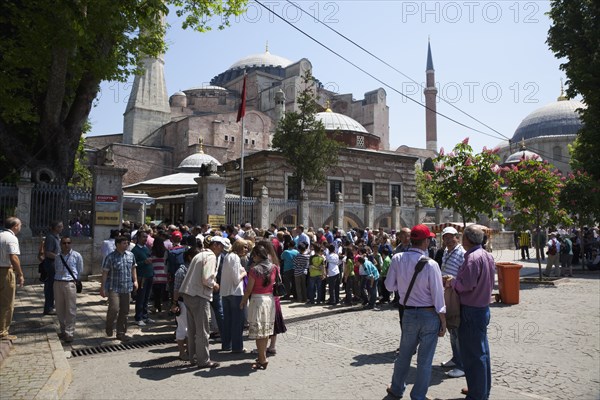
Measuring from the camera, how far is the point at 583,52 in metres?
18.5

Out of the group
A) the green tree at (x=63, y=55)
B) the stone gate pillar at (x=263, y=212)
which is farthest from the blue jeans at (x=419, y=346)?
the stone gate pillar at (x=263, y=212)

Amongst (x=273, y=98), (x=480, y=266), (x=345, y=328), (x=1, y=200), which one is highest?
(x=273, y=98)

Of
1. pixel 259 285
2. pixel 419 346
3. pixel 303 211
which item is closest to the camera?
pixel 419 346

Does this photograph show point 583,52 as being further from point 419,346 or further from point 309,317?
point 419,346

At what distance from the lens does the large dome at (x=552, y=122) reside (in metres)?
61.5

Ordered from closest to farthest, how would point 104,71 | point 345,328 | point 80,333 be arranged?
point 80,333 < point 345,328 < point 104,71

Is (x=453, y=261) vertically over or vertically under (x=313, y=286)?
over

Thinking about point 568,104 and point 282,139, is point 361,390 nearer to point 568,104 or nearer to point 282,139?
point 282,139

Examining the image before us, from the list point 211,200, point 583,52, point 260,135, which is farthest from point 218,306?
point 260,135

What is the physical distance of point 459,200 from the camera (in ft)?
47.1

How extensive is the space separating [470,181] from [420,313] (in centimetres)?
1065

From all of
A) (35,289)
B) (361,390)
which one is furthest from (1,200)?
(361,390)

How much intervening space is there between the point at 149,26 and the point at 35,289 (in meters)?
7.63

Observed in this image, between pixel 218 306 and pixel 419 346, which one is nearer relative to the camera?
pixel 419 346
